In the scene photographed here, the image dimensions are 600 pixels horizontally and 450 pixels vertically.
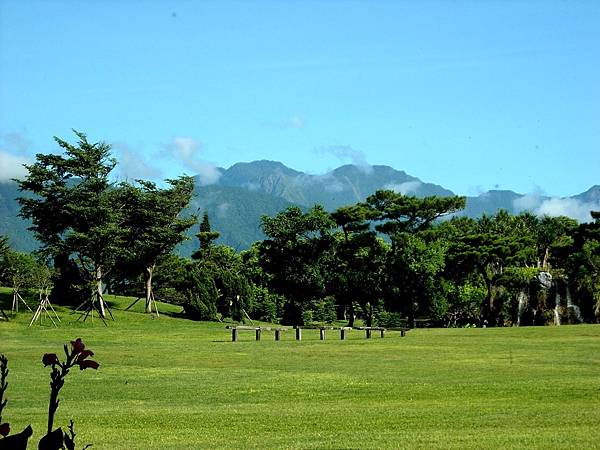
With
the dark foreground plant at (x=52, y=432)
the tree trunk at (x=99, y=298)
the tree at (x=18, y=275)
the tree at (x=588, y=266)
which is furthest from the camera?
the tree trunk at (x=99, y=298)

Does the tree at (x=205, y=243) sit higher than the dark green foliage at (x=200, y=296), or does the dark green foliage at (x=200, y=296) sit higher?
the tree at (x=205, y=243)

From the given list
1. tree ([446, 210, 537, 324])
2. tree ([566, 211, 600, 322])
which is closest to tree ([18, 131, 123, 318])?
tree ([446, 210, 537, 324])

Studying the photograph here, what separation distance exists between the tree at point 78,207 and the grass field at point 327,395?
23.3 meters

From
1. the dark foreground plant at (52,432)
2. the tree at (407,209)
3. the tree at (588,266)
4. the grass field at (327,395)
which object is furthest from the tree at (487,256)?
the dark foreground plant at (52,432)

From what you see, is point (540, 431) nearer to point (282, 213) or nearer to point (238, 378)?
point (238, 378)

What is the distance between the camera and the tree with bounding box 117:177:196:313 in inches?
2827

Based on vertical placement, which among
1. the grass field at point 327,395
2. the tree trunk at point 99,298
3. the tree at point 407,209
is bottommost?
the grass field at point 327,395

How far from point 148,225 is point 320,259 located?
1554 centimetres

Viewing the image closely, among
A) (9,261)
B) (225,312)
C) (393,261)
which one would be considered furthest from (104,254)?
(393,261)

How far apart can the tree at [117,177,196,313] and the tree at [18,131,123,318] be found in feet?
9.98

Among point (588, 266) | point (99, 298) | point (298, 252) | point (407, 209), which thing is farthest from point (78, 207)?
point (588, 266)

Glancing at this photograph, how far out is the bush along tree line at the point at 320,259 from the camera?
6288 centimetres

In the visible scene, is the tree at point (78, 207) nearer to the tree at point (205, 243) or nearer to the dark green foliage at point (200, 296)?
the dark green foliage at point (200, 296)

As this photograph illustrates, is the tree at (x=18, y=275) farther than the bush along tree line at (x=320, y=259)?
No
